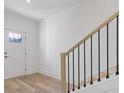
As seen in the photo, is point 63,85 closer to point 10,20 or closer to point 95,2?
point 95,2

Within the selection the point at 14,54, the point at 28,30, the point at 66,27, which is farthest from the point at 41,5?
the point at 14,54

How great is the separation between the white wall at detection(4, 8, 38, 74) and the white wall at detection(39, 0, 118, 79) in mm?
322

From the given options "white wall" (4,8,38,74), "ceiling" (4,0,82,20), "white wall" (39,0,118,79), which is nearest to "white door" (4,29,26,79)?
"white wall" (4,8,38,74)

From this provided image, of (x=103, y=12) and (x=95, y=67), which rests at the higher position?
(x=103, y=12)

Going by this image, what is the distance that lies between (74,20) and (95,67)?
1.80 m

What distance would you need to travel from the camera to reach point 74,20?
14.3 feet

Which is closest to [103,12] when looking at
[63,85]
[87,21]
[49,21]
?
[87,21]

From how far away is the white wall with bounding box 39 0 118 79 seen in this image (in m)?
3.54

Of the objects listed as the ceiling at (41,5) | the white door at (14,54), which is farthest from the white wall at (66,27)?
the white door at (14,54)

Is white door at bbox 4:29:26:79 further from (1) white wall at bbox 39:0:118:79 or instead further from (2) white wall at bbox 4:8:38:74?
(1) white wall at bbox 39:0:118:79

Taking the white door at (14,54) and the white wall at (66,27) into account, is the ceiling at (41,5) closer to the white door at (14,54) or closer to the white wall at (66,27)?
the white wall at (66,27)

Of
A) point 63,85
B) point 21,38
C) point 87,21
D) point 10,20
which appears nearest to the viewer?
point 63,85

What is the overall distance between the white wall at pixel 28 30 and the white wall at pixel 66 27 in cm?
32

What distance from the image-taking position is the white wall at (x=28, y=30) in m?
5.54
